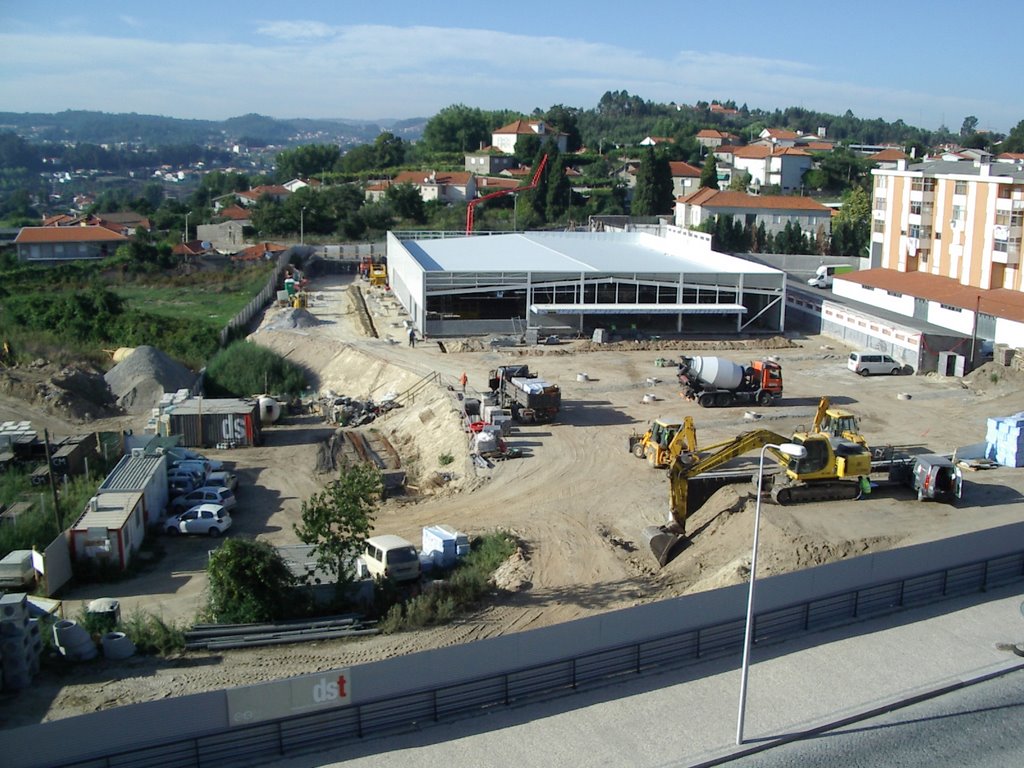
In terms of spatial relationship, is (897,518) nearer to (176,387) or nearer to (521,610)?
(521,610)

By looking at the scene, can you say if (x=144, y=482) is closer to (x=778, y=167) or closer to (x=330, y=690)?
(x=330, y=690)

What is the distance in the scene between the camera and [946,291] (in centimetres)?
4403

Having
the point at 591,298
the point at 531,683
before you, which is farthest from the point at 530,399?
the point at 531,683

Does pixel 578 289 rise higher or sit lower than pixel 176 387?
higher

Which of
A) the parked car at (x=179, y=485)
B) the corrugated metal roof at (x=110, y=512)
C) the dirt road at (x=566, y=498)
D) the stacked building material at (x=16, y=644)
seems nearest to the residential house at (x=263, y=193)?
the dirt road at (x=566, y=498)

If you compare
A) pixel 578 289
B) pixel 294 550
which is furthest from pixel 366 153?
pixel 294 550

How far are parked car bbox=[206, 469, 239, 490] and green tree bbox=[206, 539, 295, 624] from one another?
843 centimetres

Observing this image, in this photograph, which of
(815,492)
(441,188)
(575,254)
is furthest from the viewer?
(441,188)

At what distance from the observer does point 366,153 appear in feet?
420

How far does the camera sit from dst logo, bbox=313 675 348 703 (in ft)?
42.4

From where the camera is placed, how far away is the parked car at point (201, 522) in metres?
24.2

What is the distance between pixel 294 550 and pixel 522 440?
9.46 m

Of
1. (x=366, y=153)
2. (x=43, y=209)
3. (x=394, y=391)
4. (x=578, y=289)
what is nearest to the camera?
(x=394, y=391)

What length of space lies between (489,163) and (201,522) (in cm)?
9400
